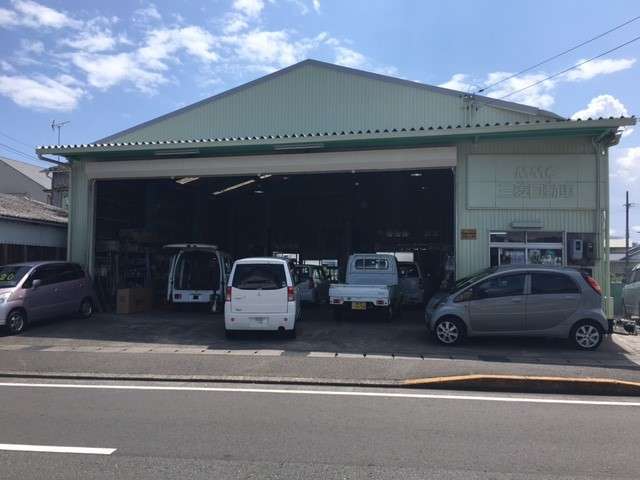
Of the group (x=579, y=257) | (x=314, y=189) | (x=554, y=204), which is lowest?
(x=579, y=257)

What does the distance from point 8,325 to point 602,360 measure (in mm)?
12410

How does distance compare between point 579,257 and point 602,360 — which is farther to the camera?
point 579,257

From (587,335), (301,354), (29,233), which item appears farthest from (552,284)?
(29,233)

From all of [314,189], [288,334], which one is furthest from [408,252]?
[288,334]

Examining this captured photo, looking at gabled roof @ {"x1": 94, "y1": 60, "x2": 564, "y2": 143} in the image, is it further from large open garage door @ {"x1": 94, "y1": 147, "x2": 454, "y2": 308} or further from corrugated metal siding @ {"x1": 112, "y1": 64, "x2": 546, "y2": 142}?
large open garage door @ {"x1": 94, "y1": 147, "x2": 454, "y2": 308}

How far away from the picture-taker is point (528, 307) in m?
11.0

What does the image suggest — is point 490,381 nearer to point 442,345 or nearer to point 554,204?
point 442,345

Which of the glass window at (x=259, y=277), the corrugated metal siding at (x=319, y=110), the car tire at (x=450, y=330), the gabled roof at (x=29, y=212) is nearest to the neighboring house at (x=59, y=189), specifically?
the gabled roof at (x=29, y=212)

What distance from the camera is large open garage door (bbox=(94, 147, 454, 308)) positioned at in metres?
21.4

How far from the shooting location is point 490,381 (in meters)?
8.01

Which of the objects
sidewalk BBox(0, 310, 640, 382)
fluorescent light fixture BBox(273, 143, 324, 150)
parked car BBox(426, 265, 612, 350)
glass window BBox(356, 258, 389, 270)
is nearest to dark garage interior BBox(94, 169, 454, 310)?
glass window BBox(356, 258, 389, 270)

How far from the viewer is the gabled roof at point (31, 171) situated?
39.2m

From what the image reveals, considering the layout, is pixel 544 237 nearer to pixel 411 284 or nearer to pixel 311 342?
pixel 311 342

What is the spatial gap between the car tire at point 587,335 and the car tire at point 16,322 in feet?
39.6
